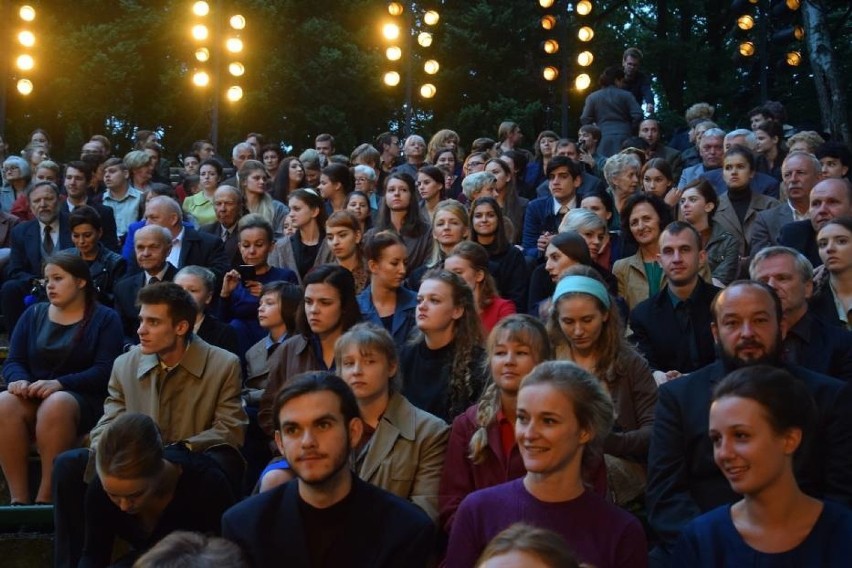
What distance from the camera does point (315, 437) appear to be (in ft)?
14.3

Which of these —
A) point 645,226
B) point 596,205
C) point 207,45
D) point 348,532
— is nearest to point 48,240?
point 596,205

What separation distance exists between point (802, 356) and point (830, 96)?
11901 mm

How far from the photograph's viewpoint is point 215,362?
6.21 meters

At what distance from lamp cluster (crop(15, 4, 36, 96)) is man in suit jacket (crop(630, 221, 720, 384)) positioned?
10998mm

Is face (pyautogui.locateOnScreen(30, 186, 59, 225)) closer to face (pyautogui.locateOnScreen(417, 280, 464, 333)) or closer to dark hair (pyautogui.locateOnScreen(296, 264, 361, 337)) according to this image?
dark hair (pyautogui.locateOnScreen(296, 264, 361, 337))

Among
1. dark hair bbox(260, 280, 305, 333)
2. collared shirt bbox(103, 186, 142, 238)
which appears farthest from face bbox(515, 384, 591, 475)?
collared shirt bbox(103, 186, 142, 238)

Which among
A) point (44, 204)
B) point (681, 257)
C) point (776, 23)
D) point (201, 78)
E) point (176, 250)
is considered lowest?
point (681, 257)

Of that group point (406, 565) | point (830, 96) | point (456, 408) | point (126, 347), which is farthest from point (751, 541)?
point (830, 96)

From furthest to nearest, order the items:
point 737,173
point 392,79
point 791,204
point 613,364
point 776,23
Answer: point 776,23 → point 392,79 → point 737,173 → point 791,204 → point 613,364

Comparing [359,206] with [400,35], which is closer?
[359,206]

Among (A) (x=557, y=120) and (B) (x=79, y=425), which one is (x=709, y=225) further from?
(A) (x=557, y=120)

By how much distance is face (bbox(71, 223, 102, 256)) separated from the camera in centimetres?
890

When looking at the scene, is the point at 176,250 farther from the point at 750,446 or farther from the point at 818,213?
the point at 750,446

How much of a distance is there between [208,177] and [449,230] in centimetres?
445
